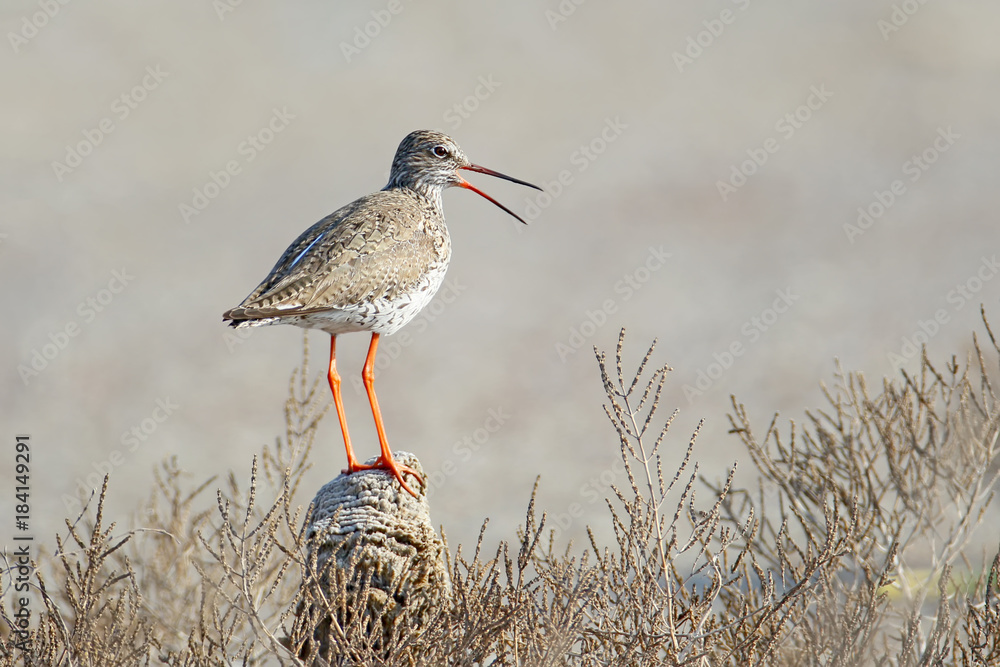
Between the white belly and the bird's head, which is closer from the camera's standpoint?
the white belly

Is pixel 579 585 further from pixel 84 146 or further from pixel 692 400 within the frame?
pixel 84 146

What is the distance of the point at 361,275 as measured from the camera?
7141 millimetres

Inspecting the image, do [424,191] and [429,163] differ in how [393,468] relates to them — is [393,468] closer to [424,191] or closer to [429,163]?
[424,191]

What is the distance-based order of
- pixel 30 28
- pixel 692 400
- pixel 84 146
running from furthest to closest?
1. pixel 30 28
2. pixel 84 146
3. pixel 692 400

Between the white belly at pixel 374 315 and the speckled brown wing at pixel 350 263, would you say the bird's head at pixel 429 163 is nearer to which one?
the speckled brown wing at pixel 350 263

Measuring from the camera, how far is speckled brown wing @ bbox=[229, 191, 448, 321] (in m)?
6.86

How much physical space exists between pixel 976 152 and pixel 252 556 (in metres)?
34.3

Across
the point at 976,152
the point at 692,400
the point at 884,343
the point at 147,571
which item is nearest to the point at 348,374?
the point at 692,400

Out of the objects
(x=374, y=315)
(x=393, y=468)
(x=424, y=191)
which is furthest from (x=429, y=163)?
(x=393, y=468)

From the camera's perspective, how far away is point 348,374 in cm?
2378

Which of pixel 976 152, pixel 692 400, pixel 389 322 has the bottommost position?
pixel 389 322

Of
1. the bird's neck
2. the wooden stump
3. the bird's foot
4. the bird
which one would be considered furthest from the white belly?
the wooden stump

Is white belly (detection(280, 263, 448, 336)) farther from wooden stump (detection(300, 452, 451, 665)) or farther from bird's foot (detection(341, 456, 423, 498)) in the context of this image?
wooden stump (detection(300, 452, 451, 665))

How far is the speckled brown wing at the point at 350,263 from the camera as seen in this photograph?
6.86 meters
